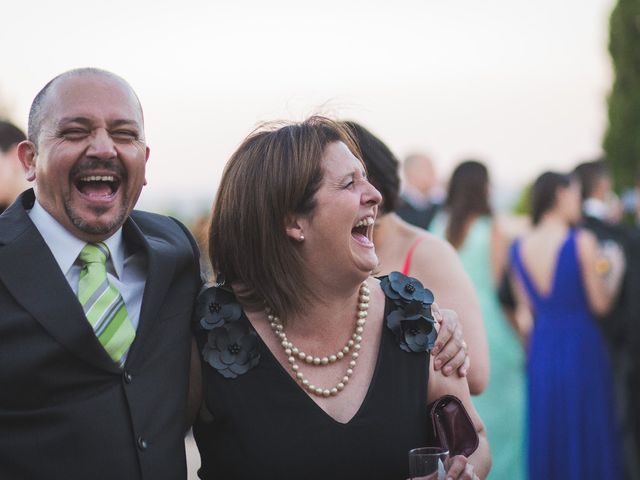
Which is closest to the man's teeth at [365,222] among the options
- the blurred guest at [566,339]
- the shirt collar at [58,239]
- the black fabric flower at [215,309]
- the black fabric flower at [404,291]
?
the black fabric flower at [404,291]

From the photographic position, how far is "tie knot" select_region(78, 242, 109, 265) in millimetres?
2875

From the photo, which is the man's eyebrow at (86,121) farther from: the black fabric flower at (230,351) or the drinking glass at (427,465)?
the drinking glass at (427,465)

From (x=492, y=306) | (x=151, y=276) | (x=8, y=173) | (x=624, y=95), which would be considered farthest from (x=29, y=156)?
(x=624, y=95)

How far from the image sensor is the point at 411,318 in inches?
129

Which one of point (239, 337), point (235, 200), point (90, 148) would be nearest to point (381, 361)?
point (239, 337)

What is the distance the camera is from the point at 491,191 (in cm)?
752

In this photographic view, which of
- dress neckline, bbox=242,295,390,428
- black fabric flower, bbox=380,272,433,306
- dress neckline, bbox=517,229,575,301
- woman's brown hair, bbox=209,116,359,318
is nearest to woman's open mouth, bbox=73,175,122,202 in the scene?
woman's brown hair, bbox=209,116,359,318

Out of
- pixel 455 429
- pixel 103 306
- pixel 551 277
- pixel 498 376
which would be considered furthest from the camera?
pixel 551 277

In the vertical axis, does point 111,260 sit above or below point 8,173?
below

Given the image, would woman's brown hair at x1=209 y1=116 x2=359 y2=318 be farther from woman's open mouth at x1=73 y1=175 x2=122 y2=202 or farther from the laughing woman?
woman's open mouth at x1=73 y1=175 x2=122 y2=202

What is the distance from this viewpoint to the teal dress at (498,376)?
669 cm

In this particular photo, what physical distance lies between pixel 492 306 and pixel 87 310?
5.16 m

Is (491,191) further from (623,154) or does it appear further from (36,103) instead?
(623,154)

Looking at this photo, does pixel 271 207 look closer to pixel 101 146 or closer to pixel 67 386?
pixel 101 146
